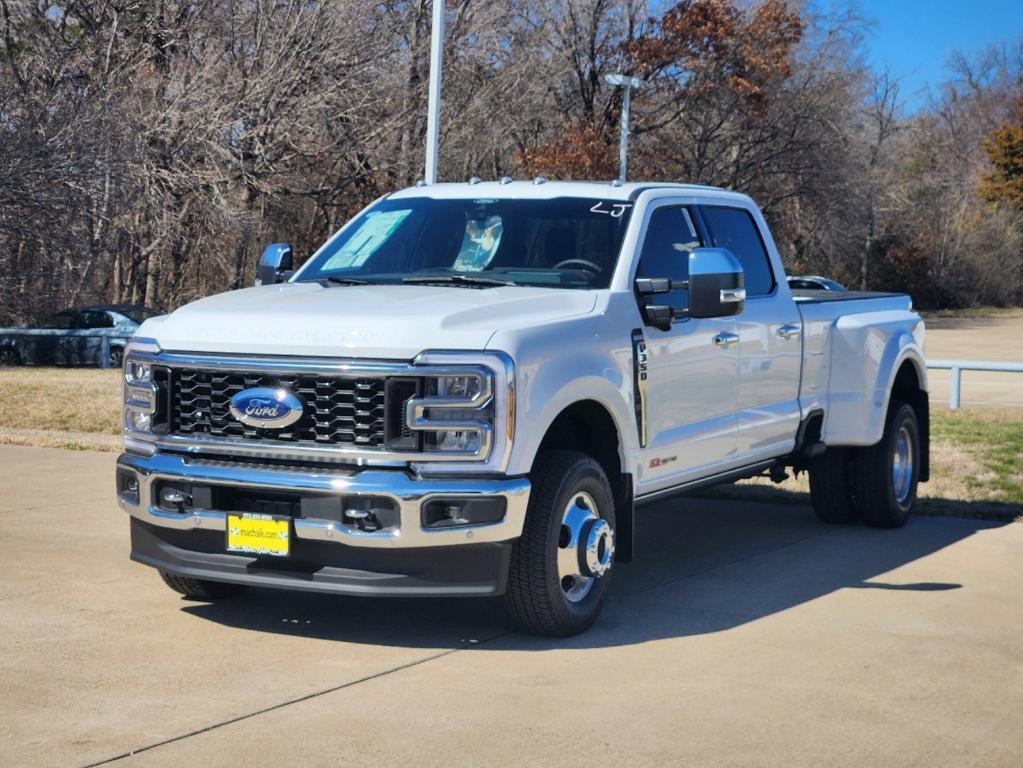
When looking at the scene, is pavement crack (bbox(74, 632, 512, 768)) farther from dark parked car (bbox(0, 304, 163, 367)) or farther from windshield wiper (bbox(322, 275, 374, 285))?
dark parked car (bbox(0, 304, 163, 367))

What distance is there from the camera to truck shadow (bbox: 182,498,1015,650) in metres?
6.82

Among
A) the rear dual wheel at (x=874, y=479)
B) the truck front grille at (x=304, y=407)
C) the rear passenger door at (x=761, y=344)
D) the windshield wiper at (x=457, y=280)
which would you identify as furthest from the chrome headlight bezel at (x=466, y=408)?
the rear dual wheel at (x=874, y=479)

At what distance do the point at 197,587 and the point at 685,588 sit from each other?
2520mm

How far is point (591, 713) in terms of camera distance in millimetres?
5477

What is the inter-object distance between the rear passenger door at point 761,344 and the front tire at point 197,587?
293 centimetres

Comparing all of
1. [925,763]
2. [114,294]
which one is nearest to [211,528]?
[925,763]

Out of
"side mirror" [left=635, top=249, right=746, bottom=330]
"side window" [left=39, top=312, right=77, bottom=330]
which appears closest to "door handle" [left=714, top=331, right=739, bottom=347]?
"side mirror" [left=635, top=249, right=746, bottom=330]

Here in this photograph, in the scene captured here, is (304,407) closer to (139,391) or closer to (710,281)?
(139,391)

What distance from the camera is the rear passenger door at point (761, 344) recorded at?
838cm

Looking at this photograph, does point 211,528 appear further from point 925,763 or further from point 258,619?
point 925,763

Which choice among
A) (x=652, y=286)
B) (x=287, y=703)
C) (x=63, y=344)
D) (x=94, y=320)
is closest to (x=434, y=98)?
(x=63, y=344)

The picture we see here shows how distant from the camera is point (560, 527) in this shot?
21.5ft

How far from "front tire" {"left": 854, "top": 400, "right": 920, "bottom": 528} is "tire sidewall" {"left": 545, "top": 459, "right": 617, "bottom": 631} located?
11.4 feet

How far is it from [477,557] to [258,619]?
135 centimetres
